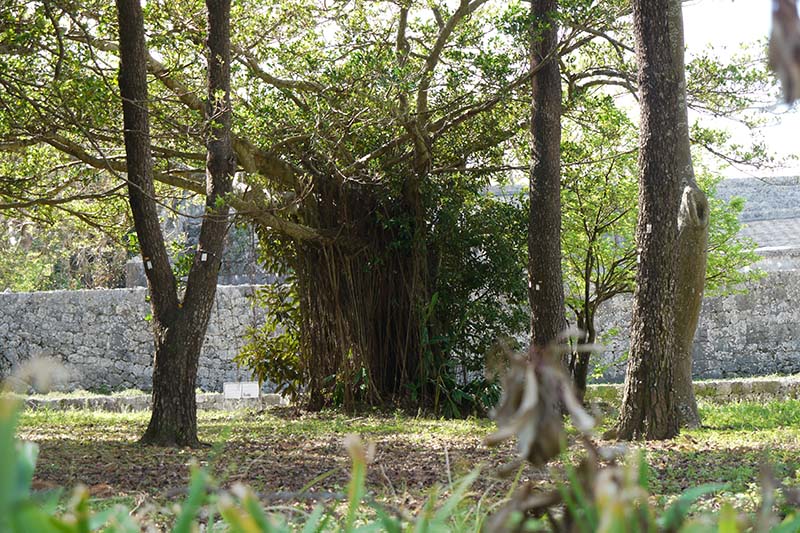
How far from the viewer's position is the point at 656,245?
6617 mm

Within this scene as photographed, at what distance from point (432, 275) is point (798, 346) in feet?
25.2

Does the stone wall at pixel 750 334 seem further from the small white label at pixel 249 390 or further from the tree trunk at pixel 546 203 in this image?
the tree trunk at pixel 546 203

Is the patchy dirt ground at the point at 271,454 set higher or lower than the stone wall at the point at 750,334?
lower

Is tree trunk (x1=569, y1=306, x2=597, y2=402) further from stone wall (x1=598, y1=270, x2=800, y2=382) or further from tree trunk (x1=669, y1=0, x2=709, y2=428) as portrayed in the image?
tree trunk (x1=669, y1=0, x2=709, y2=428)

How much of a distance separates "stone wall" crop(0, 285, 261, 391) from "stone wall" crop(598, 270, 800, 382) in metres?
6.35

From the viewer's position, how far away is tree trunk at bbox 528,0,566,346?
8875 millimetres

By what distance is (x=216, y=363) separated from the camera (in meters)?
15.8

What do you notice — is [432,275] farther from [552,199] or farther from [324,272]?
[552,199]

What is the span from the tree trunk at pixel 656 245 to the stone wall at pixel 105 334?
32.5 ft

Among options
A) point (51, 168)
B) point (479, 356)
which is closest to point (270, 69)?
point (51, 168)

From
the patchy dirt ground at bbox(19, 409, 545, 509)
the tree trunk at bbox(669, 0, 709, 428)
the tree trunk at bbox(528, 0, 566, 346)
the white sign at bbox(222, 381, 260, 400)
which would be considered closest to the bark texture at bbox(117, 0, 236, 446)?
the patchy dirt ground at bbox(19, 409, 545, 509)

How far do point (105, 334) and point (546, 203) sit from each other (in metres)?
9.69

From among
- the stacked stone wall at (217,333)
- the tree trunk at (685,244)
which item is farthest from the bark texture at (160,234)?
the stacked stone wall at (217,333)

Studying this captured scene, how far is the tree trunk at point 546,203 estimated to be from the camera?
29.1 ft
